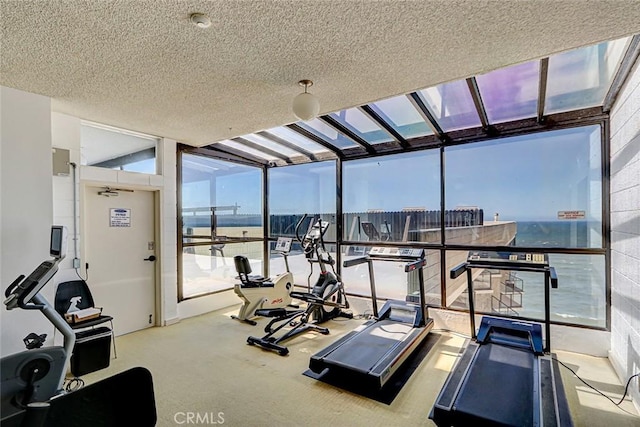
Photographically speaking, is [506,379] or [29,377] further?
[506,379]

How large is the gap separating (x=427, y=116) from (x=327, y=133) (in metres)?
1.61

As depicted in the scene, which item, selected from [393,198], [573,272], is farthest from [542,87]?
[393,198]

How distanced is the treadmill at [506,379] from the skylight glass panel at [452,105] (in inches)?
73.8

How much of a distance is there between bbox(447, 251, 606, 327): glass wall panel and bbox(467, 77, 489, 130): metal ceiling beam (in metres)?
1.82

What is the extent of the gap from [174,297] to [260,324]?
1.42m

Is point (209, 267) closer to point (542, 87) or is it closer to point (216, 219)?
point (216, 219)

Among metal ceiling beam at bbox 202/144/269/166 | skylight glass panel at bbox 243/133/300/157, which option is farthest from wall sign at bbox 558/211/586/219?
metal ceiling beam at bbox 202/144/269/166

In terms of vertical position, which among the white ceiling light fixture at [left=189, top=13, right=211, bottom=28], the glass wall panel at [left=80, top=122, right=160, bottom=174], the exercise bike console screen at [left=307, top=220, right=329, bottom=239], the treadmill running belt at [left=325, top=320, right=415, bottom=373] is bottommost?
the treadmill running belt at [left=325, top=320, right=415, bottom=373]

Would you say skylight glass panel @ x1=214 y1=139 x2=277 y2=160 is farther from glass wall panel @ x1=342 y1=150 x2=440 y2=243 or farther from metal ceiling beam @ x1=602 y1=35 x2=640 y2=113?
metal ceiling beam @ x1=602 y1=35 x2=640 y2=113

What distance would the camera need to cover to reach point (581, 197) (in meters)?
3.78

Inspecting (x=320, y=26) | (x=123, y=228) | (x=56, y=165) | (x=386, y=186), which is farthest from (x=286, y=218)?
(x=320, y=26)

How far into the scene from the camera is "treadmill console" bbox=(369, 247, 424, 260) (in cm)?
436

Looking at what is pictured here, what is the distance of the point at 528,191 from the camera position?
159 inches

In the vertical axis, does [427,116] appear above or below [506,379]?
above
